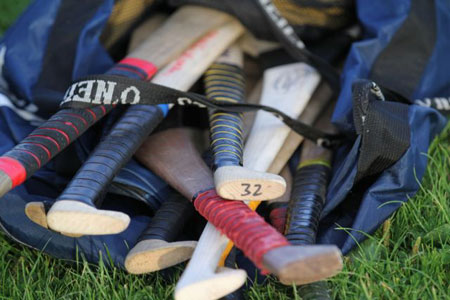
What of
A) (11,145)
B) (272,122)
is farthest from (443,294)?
(11,145)

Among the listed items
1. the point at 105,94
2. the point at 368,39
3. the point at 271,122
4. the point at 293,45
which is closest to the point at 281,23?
the point at 293,45

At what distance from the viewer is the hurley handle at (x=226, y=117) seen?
5.54ft

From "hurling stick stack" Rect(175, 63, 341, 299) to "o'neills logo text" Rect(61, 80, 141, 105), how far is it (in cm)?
39

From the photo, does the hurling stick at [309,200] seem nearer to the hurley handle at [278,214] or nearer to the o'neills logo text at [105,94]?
the hurley handle at [278,214]

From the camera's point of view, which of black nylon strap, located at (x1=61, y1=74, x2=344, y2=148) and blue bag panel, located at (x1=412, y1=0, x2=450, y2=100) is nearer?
black nylon strap, located at (x1=61, y1=74, x2=344, y2=148)

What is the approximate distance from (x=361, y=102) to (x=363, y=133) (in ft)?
0.30

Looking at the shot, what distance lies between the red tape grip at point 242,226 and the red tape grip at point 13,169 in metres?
0.45

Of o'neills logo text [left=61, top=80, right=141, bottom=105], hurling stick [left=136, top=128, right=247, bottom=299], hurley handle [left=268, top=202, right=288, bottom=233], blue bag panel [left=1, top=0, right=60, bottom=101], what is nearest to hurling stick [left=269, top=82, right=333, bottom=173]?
hurley handle [left=268, top=202, right=288, bottom=233]

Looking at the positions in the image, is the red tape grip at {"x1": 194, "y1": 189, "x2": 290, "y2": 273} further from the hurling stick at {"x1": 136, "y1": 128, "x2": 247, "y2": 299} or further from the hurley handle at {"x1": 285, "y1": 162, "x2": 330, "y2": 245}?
the hurley handle at {"x1": 285, "y1": 162, "x2": 330, "y2": 245}

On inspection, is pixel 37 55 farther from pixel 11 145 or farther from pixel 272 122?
pixel 272 122

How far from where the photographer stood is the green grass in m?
1.59

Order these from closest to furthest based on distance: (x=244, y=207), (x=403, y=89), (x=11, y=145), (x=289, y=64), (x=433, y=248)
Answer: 1. (x=244, y=207)
2. (x=433, y=248)
3. (x=11, y=145)
4. (x=403, y=89)
5. (x=289, y=64)

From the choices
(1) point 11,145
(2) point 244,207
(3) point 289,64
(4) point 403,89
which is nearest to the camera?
(2) point 244,207

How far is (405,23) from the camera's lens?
2.19 metres
